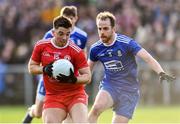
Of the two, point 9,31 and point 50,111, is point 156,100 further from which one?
point 50,111

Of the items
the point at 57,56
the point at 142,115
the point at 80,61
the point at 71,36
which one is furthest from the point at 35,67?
the point at 142,115

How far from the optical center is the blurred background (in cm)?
2392

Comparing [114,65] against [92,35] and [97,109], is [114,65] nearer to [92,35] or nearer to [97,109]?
[97,109]

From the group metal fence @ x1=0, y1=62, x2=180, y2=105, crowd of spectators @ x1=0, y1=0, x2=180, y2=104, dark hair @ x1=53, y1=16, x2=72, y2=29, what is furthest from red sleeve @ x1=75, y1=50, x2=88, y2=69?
crowd of spectators @ x1=0, y1=0, x2=180, y2=104

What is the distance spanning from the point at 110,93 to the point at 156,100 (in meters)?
10.6

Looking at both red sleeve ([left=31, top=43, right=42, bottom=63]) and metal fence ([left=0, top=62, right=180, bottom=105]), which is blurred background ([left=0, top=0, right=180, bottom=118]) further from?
red sleeve ([left=31, top=43, right=42, bottom=63])

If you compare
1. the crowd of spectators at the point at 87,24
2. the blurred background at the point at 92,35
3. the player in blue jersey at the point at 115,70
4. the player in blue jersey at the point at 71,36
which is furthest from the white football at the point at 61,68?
the crowd of spectators at the point at 87,24

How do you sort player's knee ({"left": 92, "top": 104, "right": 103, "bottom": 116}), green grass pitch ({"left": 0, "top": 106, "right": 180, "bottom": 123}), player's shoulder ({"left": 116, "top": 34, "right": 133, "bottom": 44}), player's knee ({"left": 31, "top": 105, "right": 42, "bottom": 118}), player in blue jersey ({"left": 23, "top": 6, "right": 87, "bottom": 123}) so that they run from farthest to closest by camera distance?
green grass pitch ({"left": 0, "top": 106, "right": 180, "bottom": 123}) → player's knee ({"left": 31, "top": 105, "right": 42, "bottom": 118}) → player in blue jersey ({"left": 23, "top": 6, "right": 87, "bottom": 123}) → player's shoulder ({"left": 116, "top": 34, "right": 133, "bottom": 44}) → player's knee ({"left": 92, "top": 104, "right": 103, "bottom": 116})

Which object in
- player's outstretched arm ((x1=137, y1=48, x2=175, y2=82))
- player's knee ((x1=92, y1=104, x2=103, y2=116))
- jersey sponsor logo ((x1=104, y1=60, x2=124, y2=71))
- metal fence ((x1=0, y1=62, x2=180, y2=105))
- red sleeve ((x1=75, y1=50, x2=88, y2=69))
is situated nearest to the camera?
red sleeve ((x1=75, y1=50, x2=88, y2=69))

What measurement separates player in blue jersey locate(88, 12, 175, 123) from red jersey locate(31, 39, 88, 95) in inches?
42.9

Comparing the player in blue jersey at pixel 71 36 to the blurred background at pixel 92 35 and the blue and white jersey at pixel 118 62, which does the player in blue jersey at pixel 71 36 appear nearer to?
the blue and white jersey at pixel 118 62

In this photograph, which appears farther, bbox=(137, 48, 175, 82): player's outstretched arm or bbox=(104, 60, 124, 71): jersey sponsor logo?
bbox=(104, 60, 124, 71): jersey sponsor logo

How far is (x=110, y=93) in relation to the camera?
1384 centimetres

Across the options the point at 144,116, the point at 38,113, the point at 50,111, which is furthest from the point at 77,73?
the point at 144,116
